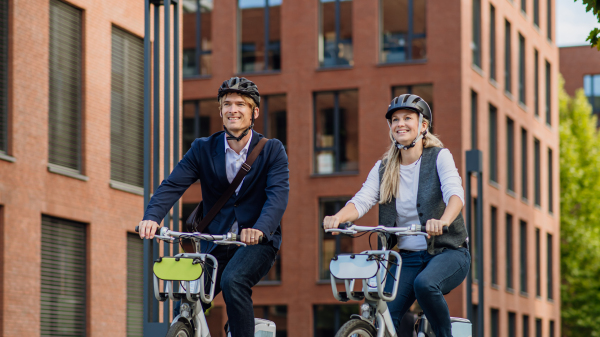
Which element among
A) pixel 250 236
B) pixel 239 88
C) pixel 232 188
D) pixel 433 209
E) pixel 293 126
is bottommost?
pixel 250 236

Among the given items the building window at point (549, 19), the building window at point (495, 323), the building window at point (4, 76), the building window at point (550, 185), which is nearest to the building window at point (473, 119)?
the building window at point (495, 323)

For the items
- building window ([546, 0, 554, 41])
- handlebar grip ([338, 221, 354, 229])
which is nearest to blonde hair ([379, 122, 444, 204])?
handlebar grip ([338, 221, 354, 229])

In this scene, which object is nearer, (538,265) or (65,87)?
(65,87)

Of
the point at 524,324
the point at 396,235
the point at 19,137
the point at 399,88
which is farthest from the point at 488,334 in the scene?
the point at 396,235

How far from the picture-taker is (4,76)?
18062 millimetres

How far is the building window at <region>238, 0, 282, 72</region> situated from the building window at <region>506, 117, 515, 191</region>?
11.2 m

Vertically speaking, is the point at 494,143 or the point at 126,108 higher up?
the point at 494,143

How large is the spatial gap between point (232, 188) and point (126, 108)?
626 inches

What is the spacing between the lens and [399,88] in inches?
1423

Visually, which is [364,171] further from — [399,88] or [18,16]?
[18,16]

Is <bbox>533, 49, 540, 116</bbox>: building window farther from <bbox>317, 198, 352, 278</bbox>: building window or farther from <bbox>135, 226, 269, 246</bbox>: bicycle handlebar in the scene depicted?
<bbox>135, 226, 269, 246</bbox>: bicycle handlebar

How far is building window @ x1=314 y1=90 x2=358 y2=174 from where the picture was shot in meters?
36.5

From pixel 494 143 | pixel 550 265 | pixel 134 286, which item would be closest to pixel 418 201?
pixel 134 286

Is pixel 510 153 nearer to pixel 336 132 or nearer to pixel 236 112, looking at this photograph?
pixel 336 132
